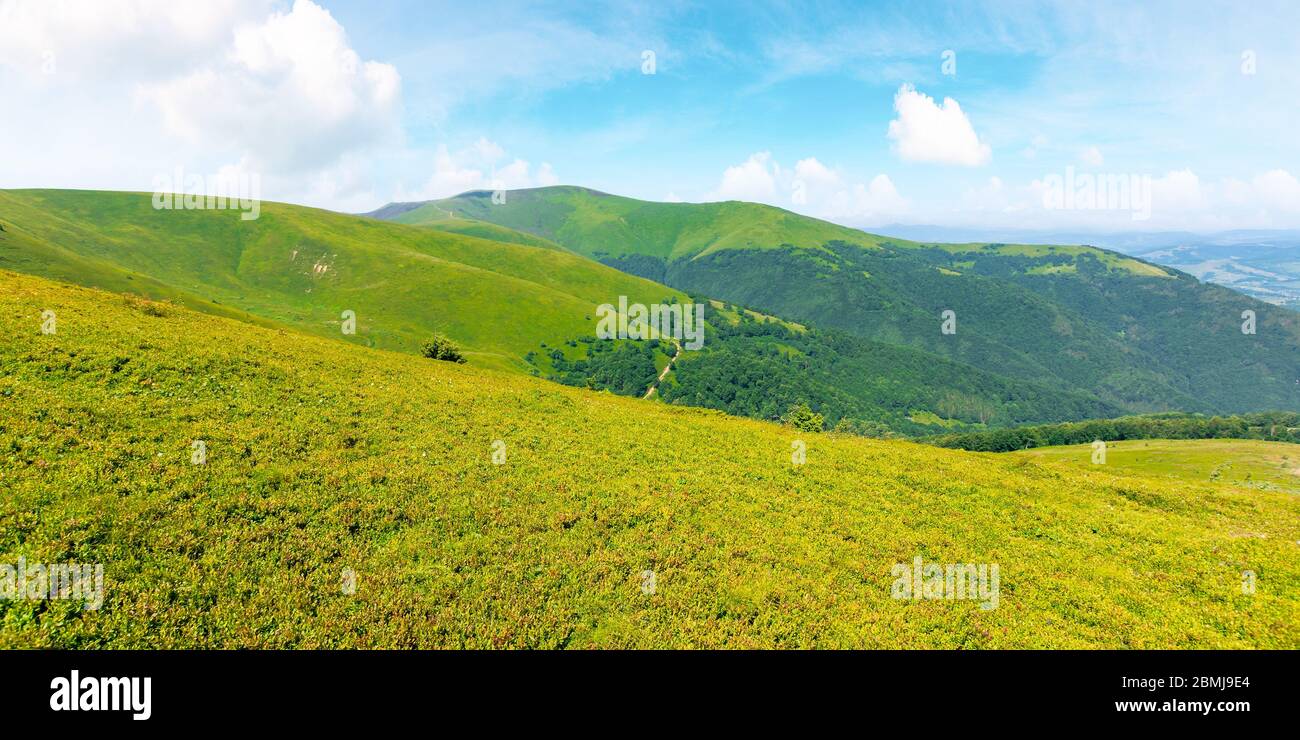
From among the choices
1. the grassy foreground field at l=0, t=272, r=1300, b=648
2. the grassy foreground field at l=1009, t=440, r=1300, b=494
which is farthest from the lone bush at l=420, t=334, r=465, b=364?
the grassy foreground field at l=1009, t=440, r=1300, b=494

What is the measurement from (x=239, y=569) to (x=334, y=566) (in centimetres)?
239

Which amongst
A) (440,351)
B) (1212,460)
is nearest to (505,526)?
(440,351)

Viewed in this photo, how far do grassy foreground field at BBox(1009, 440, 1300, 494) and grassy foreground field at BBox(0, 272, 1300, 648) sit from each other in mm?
55055

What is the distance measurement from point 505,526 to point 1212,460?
140m

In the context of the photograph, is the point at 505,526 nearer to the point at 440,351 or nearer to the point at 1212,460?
the point at 440,351

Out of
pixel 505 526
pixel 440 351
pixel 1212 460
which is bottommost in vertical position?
pixel 1212 460

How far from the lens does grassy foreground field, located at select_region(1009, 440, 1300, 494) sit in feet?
262

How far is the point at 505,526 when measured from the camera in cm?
2050

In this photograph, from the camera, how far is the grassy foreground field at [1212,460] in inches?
3145

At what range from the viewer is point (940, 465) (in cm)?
3381

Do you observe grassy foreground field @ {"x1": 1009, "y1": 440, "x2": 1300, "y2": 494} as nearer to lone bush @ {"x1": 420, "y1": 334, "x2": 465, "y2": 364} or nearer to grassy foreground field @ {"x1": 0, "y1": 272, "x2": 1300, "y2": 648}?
grassy foreground field @ {"x1": 0, "y1": 272, "x2": 1300, "y2": 648}
